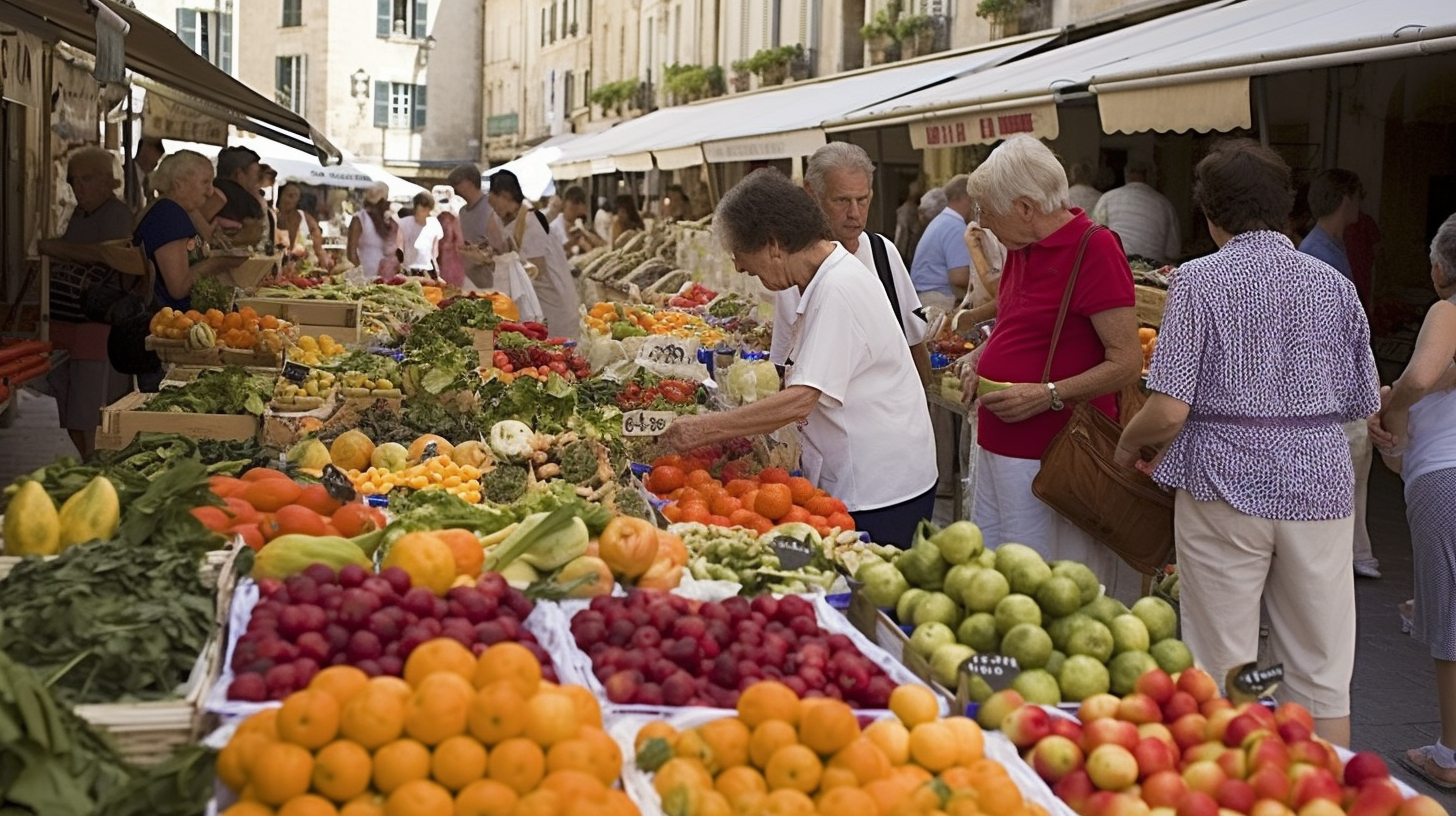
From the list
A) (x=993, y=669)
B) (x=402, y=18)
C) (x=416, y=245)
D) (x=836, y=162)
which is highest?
(x=402, y=18)

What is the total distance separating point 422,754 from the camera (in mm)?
2312

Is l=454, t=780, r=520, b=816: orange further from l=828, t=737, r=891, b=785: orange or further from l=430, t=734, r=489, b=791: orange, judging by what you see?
l=828, t=737, r=891, b=785: orange

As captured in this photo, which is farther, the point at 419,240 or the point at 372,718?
the point at 419,240

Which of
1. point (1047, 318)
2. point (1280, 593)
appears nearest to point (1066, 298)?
point (1047, 318)

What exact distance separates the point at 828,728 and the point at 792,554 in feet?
3.84

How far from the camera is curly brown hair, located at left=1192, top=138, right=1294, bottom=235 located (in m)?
4.01

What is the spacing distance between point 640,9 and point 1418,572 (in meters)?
34.4

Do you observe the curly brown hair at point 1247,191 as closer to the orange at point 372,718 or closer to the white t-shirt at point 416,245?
the orange at point 372,718

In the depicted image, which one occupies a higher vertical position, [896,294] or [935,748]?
[896,294]

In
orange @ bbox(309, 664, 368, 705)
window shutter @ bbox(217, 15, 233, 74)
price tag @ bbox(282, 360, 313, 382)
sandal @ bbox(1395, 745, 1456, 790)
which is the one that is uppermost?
window shutter @ bbox(217, 15, 233, 74)

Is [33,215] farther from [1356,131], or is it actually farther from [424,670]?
[424,670]

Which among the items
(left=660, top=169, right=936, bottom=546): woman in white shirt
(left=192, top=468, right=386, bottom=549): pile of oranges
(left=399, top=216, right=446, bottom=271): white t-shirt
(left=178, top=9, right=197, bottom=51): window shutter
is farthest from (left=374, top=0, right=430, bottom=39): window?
(left=192, top=468, right=386, bottom=549): pile of oranges

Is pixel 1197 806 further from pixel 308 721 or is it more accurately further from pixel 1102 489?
pixel 1102 489

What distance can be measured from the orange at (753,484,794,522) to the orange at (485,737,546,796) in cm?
213
